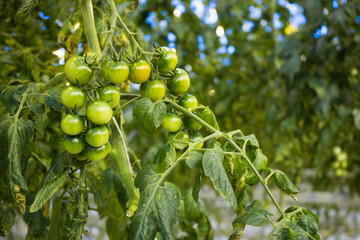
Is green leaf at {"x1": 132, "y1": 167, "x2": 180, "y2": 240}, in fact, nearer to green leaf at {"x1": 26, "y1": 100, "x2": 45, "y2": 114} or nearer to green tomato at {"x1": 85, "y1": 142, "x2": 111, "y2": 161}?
green tomato at {"x1": 85, "y1": 142, "x2": 111, "y2": 161}

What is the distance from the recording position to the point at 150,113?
0.48m

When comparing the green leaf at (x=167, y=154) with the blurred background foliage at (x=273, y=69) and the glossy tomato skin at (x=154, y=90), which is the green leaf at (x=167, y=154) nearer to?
the glossy tomato skin at (x=154, y=90)

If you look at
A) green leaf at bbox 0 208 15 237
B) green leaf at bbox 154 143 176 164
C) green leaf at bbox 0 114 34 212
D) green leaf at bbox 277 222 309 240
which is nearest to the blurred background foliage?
green leaf at bbox 0 208 15 237

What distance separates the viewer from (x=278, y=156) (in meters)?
1.98

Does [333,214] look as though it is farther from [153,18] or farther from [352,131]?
[153,18]

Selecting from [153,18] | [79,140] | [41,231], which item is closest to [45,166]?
[41,231]

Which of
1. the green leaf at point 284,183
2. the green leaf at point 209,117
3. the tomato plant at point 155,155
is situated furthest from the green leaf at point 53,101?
the green leaf at point 284,183

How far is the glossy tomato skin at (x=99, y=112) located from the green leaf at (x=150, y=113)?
0.14 feet

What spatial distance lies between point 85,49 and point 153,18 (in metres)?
1.25

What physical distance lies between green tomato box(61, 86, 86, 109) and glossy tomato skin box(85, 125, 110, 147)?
41 mm

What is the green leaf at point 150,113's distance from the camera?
48 cm

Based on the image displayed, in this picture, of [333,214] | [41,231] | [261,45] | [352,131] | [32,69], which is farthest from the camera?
[333,214]

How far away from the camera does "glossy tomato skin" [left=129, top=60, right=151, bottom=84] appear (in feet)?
1.69

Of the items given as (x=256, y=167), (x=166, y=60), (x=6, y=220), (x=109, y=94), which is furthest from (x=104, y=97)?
(x=6, y=220)
